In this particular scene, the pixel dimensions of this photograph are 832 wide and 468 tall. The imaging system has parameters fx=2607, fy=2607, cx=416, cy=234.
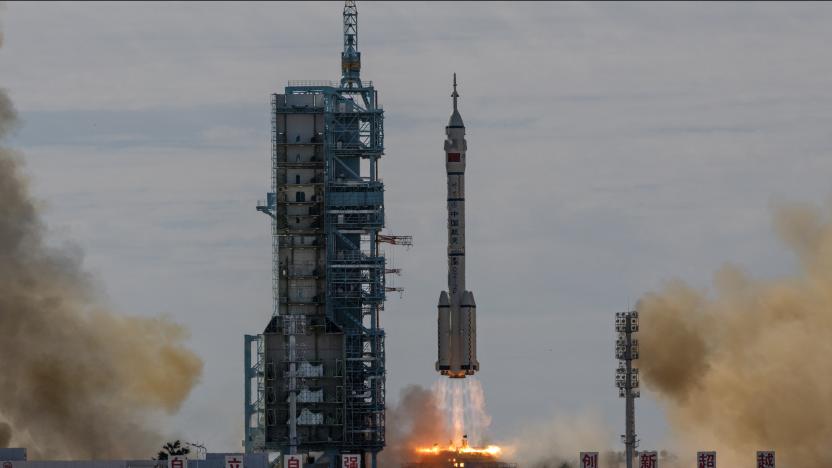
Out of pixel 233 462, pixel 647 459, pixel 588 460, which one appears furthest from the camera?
pixel 647 459

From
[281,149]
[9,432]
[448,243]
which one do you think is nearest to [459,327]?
[448,243]

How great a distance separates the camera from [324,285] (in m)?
186

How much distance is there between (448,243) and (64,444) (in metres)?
30.7

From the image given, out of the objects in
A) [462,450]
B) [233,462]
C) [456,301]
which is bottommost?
[233,462]

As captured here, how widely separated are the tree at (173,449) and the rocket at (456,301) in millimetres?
18915

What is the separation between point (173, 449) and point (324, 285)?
1582 cm

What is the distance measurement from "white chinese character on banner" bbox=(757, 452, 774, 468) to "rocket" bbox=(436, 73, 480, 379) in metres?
24.8

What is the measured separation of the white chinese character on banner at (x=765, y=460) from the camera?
164125 millimetres

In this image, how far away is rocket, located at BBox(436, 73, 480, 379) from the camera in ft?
592

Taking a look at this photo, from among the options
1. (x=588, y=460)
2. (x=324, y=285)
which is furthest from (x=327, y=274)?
(x=588, y=460)

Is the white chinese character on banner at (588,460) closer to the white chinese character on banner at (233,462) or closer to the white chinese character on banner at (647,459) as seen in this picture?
the white chinese character on banner at (647,459)

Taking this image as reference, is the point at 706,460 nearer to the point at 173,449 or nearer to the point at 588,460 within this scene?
the point at 588,460

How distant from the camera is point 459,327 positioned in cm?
18062

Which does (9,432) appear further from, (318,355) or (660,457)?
(660,457)
